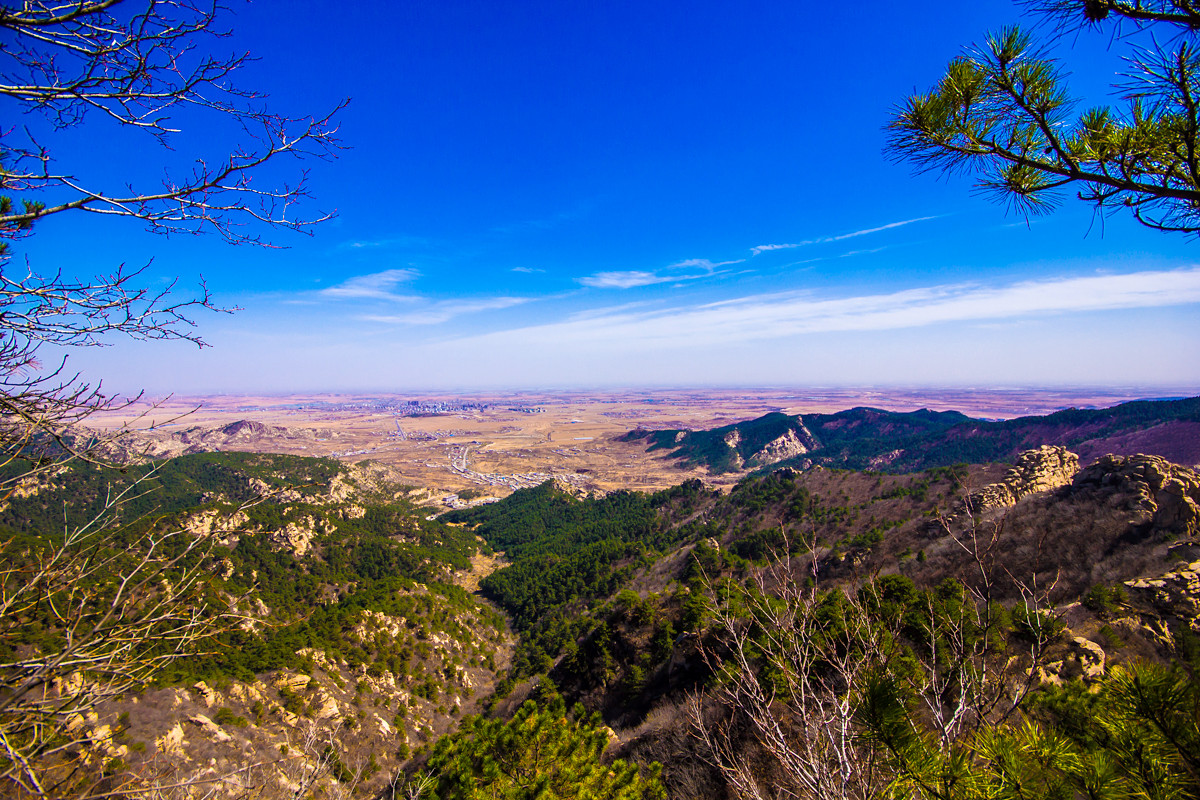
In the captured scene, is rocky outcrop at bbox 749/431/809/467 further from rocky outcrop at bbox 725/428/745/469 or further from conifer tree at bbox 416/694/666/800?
conifer tree at bbox 416/694/666/800

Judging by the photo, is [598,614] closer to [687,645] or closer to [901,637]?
[687,645]

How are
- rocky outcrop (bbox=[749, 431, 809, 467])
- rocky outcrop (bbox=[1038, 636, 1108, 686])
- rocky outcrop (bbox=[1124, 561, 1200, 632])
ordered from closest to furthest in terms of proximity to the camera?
1. rocky outcrop (bbox=[1038, 636, 1108, 686])
2. rocky outcrop (bbox=[1124, 561, 1200, 632])
3. rocky outcrop (bbox=[749, 431, 809, 467])

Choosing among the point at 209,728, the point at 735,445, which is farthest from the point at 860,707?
the point at 735,445

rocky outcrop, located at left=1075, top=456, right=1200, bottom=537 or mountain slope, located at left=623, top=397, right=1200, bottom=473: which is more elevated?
rocky outcrop, located at left=1075, top=456, right=1200, bottom=537

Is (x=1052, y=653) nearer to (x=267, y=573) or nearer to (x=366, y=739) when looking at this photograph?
(x=366, y=739)

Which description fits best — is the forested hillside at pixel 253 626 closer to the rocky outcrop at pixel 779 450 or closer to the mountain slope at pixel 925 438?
the rocky outcrop at pixel 779 450

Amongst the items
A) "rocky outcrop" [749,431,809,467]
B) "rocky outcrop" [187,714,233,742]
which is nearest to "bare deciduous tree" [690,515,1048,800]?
"rocky outcrop" [187,714,233,742]

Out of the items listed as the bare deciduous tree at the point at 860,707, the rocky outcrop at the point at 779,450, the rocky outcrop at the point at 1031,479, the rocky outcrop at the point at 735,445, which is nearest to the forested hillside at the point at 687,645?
the bare deciduous tree at the point at 860,707

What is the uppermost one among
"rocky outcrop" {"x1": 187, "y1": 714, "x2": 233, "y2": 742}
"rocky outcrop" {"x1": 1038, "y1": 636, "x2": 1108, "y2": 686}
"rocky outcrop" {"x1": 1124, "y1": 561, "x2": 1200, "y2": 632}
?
"rocky outcrop" {"x1": 1124, "y1": 561, "x2": 1200, "y2": 632}

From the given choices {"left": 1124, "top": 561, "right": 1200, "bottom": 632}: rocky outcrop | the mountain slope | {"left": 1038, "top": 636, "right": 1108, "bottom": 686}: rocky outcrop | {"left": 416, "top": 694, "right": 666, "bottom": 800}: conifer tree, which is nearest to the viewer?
{"left": 416, "top": 694, "right": 666, "bottom": 800}: conifer tree
